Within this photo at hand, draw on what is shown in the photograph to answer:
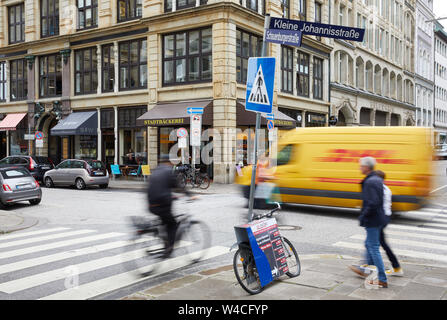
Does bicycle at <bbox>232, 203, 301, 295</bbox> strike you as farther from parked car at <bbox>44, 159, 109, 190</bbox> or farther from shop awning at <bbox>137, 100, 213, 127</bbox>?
shop awning at <bbox>137, 100, 213, 127</bbox>

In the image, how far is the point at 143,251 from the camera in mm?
6848

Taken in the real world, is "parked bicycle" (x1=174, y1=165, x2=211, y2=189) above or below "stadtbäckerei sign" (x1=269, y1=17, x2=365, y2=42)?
below

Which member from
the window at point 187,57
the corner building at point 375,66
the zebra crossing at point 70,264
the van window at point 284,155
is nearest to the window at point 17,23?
the window at point 187,57

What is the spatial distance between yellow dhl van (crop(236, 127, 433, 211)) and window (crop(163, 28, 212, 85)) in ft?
39.3

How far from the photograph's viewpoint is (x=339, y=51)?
35156 mm

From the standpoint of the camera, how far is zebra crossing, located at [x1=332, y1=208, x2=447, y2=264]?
8055mm

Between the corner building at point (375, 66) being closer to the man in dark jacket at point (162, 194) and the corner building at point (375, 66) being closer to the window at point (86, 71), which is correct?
the window at point (86, 71)

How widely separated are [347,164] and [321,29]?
553cm

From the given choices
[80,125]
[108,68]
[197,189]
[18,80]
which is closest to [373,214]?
[197,189]

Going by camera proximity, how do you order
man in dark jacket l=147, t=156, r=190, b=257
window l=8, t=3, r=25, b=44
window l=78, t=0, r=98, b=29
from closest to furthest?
man in dark jacket l=147, t=156, r=190, b=257 → window l=78, t=0, r=98, b=29 → window l=8, t=3, r=25, b=44

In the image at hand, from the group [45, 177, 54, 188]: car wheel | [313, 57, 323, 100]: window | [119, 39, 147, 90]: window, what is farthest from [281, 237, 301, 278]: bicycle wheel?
[313, 57, 323, 100]: window

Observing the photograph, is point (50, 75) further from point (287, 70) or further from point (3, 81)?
point (287, 70)

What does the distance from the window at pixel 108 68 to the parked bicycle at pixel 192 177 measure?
30.4 ft
